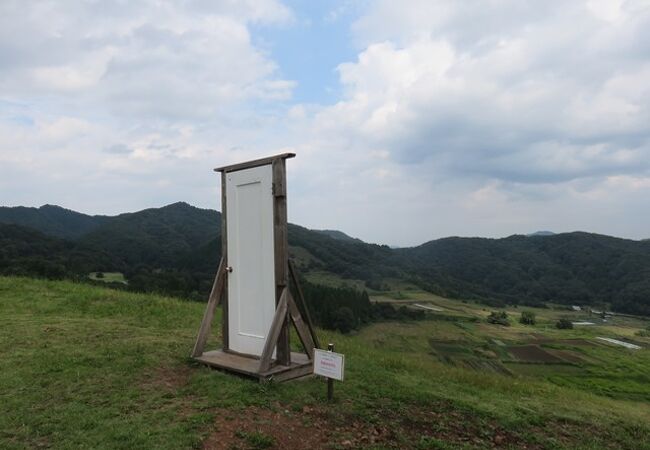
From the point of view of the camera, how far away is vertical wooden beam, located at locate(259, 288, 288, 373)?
6418mm

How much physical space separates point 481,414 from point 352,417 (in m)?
2.04

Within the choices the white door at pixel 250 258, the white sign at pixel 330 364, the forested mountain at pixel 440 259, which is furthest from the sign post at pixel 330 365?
the forested mountain at pixel 440 259

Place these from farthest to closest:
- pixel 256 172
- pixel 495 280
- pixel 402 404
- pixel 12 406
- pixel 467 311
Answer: pixel 495 280 < pixel 467 311 < pixel 256 172 < pixel 402 404 < pixel 12 406

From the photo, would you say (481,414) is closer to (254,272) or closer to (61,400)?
(254,272)

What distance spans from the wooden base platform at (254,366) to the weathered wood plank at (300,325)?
0.82ft

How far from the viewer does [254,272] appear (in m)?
7.22

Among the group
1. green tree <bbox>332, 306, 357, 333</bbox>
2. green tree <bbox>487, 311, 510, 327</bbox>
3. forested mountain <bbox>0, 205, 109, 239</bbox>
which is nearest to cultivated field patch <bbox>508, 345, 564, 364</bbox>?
green tree <bbox>487, 311, 510, 327</bbox>

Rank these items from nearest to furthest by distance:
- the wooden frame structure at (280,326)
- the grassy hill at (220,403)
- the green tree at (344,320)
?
the grassy hill at (220,403), the wooden frame structure at (280,326), the green tree at (344,320)

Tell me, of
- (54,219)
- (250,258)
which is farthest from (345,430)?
(54,219)

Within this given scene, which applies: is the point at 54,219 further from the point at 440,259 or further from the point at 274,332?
the point at 274,332

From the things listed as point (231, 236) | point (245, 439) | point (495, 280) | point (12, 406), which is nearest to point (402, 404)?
point (245, 439)

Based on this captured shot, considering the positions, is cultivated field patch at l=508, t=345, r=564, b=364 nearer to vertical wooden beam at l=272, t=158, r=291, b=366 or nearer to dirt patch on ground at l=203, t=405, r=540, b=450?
dirt patch on ground at l=203, t=405, r=540, b=450

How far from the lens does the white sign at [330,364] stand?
5707mm

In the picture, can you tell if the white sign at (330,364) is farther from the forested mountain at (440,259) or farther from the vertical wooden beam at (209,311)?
the forested mountain at (440,259)
